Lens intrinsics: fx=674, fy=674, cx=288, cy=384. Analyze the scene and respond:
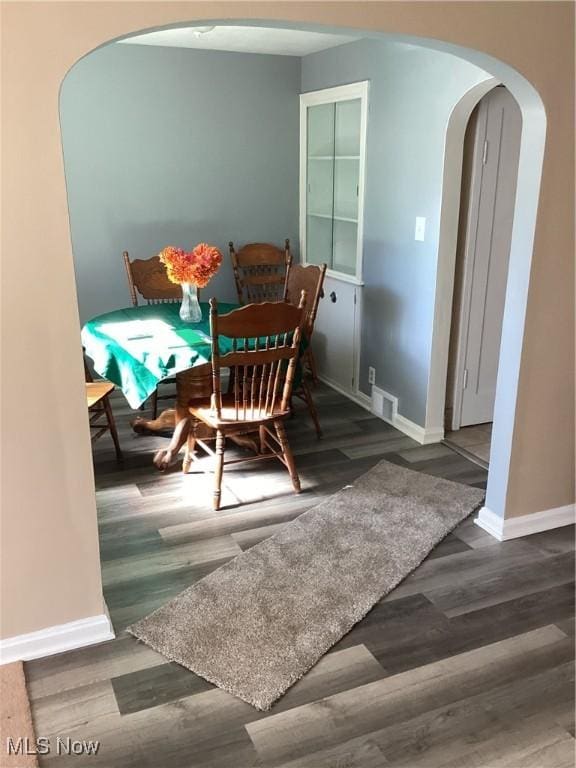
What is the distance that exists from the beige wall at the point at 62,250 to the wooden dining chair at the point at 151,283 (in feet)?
6.97

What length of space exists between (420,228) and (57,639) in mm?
2708

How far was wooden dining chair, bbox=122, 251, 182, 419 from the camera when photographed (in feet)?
14.0

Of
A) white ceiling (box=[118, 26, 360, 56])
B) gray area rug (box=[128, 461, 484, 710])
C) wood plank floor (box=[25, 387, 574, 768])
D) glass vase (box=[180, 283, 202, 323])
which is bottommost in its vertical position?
wood plank floor (box=[25, 387, 574, 768])

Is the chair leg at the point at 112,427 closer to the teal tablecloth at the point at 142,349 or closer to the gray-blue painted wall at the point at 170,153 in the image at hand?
the teal tablecloth at the point at 142,349

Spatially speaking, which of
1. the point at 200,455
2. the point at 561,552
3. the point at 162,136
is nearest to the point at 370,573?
the point at 561,552

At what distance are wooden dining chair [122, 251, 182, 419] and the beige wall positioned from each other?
2124 mm

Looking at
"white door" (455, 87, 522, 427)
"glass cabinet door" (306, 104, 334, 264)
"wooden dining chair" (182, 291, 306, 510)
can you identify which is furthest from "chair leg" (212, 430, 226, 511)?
"glass cabinet door" (306, 104, 334, 264)

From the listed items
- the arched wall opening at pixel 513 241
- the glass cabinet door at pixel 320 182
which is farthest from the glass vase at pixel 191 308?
the glass cabinet door at pixel 320 182

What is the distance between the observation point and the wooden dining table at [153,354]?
3.12 meters

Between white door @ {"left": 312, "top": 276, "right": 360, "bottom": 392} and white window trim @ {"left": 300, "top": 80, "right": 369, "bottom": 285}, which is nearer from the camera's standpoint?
white window trim @ {"left": 300, "top": 80, "right": 369, "bottom": 285}

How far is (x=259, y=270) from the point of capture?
16.0 feet

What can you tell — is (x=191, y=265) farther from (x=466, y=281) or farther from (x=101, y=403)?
(x=466, y=281)

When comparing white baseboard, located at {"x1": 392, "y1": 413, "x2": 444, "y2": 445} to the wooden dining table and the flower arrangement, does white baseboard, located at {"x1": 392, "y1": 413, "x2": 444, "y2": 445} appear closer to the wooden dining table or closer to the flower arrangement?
the wooden dining table

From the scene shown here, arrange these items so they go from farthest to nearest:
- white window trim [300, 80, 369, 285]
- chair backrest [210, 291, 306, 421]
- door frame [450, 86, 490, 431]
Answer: white window trim [300, 80, 369, 285], door frame [450, 86, 490, 431], chair backrest [210, 291, 306, 421]
